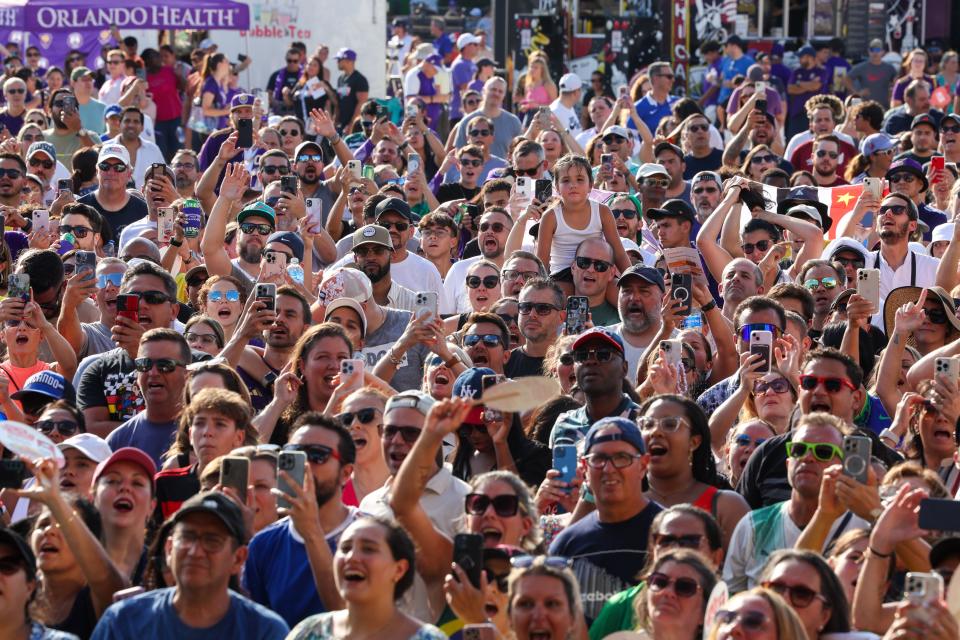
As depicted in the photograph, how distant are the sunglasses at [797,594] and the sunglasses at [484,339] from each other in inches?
137

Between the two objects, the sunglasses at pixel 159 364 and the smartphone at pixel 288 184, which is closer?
the sunglasses at pixel 159 364

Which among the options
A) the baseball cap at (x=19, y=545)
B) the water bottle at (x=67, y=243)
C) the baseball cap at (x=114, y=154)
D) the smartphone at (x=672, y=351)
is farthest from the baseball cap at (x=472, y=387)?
the baseball cap at (x=114, y=154)

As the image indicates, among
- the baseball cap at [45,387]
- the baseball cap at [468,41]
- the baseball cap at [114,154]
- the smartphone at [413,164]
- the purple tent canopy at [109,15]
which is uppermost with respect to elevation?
the purple tent canopy at [109,15]

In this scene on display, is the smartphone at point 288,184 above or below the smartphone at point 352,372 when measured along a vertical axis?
above

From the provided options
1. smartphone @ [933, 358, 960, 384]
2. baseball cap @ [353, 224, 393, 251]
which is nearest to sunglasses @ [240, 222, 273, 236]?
baseball cap @ [353, 224, 393, 251]

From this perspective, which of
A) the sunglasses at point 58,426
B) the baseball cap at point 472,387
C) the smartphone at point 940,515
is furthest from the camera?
the sunglasses at point 58,426

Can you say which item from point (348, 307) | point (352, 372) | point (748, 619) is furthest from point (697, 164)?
point (748, 619)

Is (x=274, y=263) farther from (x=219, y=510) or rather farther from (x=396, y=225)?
(x=219, y=510)

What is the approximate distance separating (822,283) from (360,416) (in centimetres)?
343

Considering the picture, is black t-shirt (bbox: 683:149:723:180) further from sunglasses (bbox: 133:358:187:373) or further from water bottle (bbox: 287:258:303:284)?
sunglasses (bbox: 133:358:187:373)

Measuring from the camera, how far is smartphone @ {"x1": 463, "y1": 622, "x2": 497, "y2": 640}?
4.97m

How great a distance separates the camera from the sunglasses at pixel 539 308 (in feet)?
29.1

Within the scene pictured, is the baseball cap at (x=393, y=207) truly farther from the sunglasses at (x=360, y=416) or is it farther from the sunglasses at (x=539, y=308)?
the sunglasses at (x=360, y=416)

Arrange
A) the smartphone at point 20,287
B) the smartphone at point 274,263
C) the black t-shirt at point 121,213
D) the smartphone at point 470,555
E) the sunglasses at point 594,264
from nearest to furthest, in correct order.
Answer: the smartphone at point 470,555 < the smartphone at point 20,287 < the sunglasses at point 594,264 < the smartphone at point 274,263 < the black t-shirt at point 121,213
